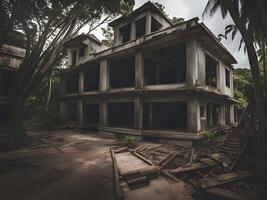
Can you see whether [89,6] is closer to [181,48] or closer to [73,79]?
[181,48]

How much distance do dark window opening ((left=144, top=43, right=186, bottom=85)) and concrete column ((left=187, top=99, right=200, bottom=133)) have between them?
611cm

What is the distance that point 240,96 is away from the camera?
24.4 metres

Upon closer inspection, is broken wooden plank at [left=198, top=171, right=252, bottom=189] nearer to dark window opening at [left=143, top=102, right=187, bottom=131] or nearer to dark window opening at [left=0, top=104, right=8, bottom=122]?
dark window opening at [left=143, top=102, right=187, bottom=131]

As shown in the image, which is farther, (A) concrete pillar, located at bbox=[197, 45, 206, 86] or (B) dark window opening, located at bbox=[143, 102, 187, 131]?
(B) dark window opening, located at bbox=[143, 102, 187, 131]

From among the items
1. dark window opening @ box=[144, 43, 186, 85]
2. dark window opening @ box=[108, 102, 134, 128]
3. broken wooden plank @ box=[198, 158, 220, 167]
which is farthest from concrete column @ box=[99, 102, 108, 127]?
broken wooden plank @ box=[198, 158, 220, 167]

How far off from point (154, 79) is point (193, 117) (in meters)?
8.56

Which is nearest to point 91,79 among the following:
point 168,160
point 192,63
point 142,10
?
point 142,10

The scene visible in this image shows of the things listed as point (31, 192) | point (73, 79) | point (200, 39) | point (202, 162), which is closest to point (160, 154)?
point (202, 162)

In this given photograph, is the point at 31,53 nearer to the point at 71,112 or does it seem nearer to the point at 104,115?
the point at 104,115

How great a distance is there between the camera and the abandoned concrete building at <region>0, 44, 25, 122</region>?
58.5 ft

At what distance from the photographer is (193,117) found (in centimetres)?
1068

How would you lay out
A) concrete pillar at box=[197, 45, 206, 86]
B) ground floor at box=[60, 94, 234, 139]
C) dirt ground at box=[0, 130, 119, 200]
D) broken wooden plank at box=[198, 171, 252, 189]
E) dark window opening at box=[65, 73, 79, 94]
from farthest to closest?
dark window opening at box=[65, 73, 79, 94] → concrete pillar at box=[197, 45, 206, 86] → ground floor at box=[60, 94, 234, 139] → broken wooden plank at box=[198, 171, 252, 189] → dirt ground at box=[0, 130, 119, 200]

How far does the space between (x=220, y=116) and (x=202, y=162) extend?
11.3 m

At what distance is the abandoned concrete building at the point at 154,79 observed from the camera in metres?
11.0
